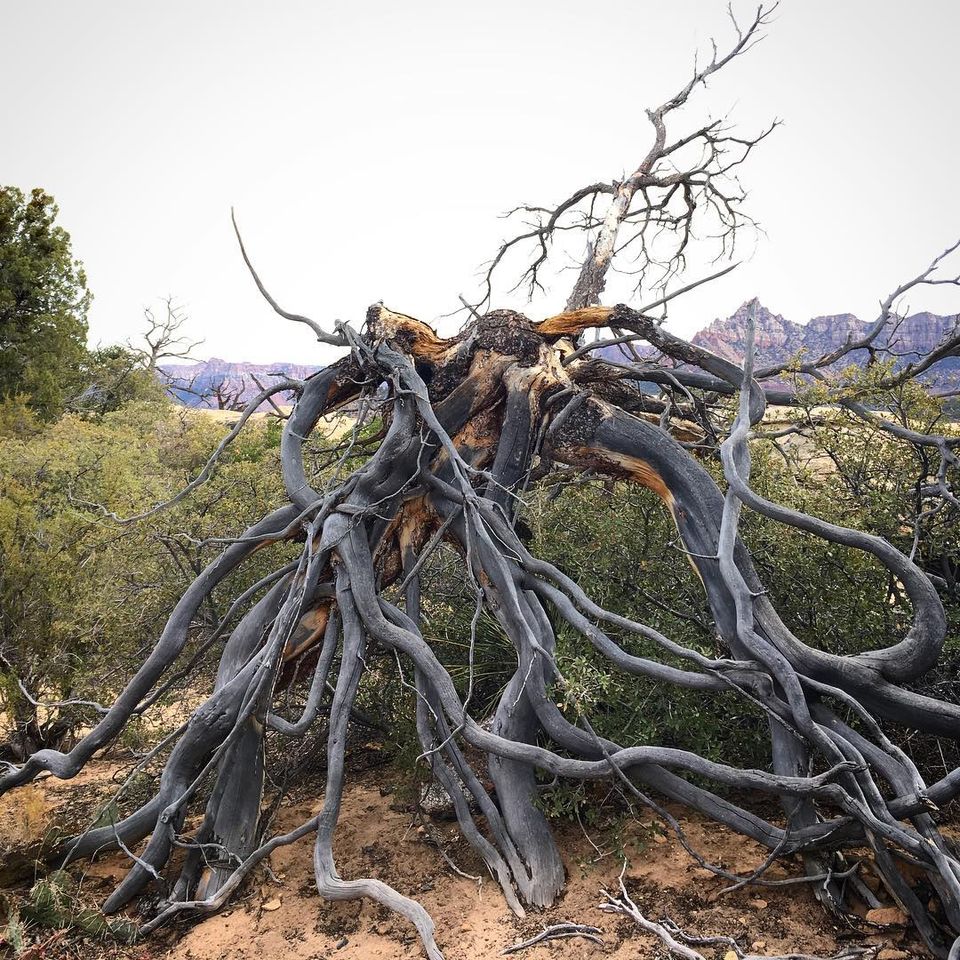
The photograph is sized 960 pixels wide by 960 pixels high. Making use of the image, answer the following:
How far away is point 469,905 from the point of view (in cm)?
351

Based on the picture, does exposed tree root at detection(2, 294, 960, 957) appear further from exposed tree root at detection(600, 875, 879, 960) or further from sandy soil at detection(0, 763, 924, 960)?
exposed tree root at detection(600, 875, 879, 960)

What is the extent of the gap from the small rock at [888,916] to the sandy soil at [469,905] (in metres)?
0.04

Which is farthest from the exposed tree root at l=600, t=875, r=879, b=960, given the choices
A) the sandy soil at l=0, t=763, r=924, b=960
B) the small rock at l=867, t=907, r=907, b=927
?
the small rock at l=867, t=907, r=907, b=927

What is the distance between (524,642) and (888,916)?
1.97 metres

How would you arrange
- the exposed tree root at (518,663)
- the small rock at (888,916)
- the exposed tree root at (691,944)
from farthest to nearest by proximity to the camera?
the exposed tree root at (518,663)
the small rock at (888,916)
the exposed tree root at (691,944)

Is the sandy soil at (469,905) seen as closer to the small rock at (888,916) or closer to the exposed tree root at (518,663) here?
the small rock at (888,916)

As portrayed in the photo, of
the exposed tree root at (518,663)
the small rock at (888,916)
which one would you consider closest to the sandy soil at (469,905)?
the small rock at (888,916)

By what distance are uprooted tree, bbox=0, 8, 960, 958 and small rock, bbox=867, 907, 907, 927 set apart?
73mm

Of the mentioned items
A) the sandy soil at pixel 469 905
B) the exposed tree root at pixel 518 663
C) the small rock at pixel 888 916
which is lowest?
the sandy soil at pixel 469 905

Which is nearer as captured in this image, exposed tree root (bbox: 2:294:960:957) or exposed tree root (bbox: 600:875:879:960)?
exposed tree root (bbox: 600:875:879:960)

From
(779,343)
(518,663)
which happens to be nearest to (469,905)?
(518,663)

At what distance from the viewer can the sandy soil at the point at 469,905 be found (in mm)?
3109

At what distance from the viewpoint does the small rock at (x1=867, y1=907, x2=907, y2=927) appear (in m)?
3.01

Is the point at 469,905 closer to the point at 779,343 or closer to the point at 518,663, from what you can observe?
the point at 518,663
